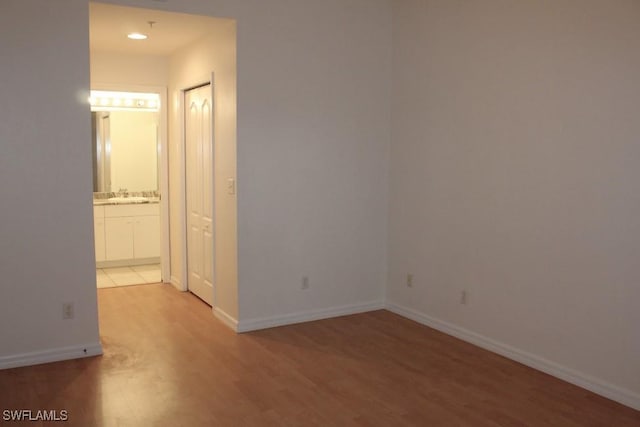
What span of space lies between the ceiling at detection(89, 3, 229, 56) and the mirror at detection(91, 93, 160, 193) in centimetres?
163

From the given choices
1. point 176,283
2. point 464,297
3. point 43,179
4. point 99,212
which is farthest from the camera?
point 99,212

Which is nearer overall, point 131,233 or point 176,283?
point 176,283

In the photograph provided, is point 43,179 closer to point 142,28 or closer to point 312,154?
point 142,28

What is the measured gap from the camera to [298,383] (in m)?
3.60

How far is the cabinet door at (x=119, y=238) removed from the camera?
699cm

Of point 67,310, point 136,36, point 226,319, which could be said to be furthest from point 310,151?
point 67,310

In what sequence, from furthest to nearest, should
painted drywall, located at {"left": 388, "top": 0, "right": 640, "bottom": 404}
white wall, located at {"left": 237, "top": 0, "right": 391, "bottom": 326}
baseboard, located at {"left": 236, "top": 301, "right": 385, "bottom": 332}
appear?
baseboard, located at {"left": 236, "top": 301, "right": 385, "bottom": 332}, white wall, located at {"left": 237, "top": 0, "right": 391, "bottom": 326}, painted drywall, located at {"left": 388, "top": 0, "right": 640, "bottom": 404}

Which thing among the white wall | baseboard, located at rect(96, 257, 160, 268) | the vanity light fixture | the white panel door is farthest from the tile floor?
the white wall

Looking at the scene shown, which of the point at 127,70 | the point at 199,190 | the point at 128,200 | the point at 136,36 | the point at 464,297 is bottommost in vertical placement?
the point at 464,297

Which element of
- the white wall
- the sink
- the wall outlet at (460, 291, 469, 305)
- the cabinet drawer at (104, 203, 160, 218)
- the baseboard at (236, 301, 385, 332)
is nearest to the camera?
the wall outlet at (460, 291, 469, 305)

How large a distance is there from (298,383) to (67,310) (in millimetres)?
1735

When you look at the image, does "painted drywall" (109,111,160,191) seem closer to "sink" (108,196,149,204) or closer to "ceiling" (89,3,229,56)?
"sink" (108,196,149,204)

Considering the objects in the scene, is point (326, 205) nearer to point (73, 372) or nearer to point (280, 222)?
point (280, 222)

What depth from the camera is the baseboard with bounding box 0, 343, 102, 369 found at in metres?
3.78
